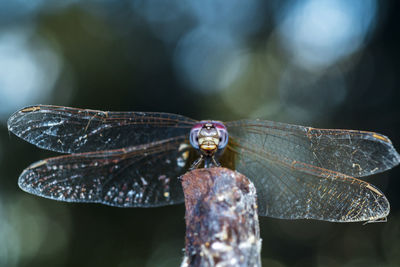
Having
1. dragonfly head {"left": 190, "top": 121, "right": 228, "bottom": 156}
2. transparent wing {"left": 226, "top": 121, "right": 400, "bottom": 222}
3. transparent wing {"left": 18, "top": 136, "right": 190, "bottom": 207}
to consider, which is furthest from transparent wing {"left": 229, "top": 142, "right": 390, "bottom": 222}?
transparent wing {"left": 18, "top": 136, "right": 190, "bottom": 207}

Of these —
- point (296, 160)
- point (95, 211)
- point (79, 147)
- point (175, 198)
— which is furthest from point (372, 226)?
point (79, 147)

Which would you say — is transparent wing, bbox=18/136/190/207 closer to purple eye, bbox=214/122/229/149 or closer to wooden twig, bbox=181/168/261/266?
purple eye, bbox=214/122/229/149

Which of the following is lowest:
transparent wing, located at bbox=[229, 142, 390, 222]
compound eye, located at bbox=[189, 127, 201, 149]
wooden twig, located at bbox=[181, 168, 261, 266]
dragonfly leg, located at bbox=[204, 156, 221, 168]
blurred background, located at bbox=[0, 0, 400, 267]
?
wooden twig, located at bbox=[181, 168, 261, 266]

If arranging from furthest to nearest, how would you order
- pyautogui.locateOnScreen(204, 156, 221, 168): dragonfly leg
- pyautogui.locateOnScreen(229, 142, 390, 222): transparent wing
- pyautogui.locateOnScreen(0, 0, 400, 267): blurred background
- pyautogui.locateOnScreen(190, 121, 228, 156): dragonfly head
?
pyautogui.locateOnScreen(0, 0, 400, 267): blurred background → pyautogui.locateOnScreen(204, 156, 221, 168): dragonfly leg → pyautogui.locateOnScreen(190, 121, 228, 156): dragonfly head → pyautogui.locateOnScreen(229, 142, 390, 222): transparent wing

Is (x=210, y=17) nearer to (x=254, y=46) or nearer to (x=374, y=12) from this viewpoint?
(x=254, y=46)

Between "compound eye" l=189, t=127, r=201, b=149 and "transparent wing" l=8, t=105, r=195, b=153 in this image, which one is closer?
"transparent wing" l=8, t=105, r=195, b=153

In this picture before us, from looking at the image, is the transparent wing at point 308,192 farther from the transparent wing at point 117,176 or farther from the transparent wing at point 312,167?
the transparent wing at point 117,176

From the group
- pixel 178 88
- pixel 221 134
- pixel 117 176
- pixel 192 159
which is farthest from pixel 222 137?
pixel 178 88

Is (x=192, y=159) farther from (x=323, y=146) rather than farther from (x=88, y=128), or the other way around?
(x=323, y=146)
